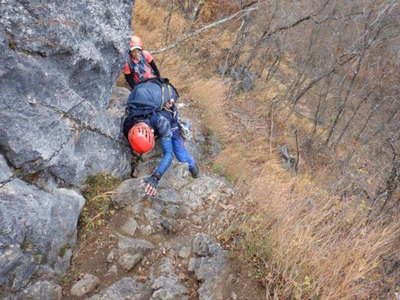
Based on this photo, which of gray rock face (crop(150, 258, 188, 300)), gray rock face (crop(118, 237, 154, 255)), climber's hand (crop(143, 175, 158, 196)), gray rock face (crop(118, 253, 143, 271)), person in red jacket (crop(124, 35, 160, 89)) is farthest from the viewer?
person in red jacket (crop(124, 35, 160, 89))

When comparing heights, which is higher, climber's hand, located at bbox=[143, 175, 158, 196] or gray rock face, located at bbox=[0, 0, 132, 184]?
gray rock face, located at bbox=[0, 0, 132, 184]

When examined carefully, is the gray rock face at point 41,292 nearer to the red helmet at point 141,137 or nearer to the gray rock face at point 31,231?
the gray rock face at point 31,231

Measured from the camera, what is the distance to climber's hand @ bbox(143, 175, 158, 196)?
373cm

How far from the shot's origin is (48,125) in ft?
10.3

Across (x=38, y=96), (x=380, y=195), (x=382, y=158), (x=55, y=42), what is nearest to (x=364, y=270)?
(x=38, y=96)

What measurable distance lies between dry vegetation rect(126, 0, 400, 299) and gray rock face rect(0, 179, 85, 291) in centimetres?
163

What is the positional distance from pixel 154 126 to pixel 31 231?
2056mm

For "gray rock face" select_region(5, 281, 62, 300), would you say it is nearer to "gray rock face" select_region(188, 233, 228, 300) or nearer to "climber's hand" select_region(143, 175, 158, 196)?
"gray rock face" select_region(188, 233, 228, 300)

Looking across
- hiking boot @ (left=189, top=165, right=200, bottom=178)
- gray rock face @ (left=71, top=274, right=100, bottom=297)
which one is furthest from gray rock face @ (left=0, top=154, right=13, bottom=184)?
hiking boot @ (left=189, top=165, right=200, bottom=178)

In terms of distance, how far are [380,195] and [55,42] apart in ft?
21.6

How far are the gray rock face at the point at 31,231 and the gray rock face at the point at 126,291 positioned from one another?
51 centimetres

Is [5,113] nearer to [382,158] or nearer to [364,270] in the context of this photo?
[364,270]

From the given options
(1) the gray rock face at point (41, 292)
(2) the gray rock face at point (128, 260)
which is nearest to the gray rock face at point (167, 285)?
(2) the gray rock face at point (128, 260)

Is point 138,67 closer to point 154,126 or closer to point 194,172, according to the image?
point 154,126
